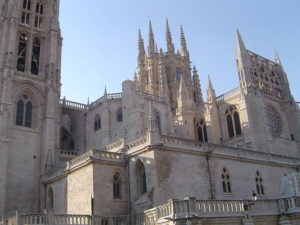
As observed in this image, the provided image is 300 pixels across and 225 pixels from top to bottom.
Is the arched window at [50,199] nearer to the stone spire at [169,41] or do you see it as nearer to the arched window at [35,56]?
the arched window at [35,56]

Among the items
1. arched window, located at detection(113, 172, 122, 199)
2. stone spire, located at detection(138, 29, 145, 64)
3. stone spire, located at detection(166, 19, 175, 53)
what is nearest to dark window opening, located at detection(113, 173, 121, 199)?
arched window, located at detection(113, 172, 122, 199)

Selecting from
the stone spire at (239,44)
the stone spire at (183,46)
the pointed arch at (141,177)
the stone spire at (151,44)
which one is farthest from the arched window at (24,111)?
the stone spire at (183,46)

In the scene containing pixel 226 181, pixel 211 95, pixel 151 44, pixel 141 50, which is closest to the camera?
pixel 226 181

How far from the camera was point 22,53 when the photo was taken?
39.2 meters

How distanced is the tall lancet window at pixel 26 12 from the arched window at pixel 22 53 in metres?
1.83

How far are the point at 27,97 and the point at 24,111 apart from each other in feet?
5.52

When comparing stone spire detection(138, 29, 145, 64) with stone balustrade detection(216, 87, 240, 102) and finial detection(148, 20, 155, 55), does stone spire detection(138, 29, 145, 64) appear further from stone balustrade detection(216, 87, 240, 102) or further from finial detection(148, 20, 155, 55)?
stone balustrade detection(216, 87, 240, 102)

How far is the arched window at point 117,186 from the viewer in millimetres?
23819

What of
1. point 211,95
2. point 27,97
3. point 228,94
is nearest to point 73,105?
point 27,97

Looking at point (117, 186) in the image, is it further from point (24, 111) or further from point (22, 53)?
point (22, 53)

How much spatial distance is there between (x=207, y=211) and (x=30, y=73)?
27084 mm

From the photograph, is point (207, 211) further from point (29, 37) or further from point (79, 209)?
point (29, 37)

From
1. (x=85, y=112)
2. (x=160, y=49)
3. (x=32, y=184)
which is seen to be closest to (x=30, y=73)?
(x=85, y=112)

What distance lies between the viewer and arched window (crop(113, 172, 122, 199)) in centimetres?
2382
